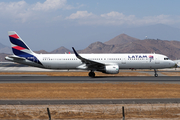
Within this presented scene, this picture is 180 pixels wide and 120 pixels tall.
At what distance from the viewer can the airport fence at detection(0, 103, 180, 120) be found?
14.7 m

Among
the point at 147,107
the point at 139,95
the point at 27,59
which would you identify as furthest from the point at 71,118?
the point at 27,59

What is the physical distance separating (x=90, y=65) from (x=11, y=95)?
2007cm

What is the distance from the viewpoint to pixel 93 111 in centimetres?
1606

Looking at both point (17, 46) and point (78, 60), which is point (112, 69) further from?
point (17, 46)

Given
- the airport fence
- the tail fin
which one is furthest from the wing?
the airport fence

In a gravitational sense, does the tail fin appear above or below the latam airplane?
above

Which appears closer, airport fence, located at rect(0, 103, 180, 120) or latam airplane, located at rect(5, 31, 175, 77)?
airport fence, located at rect(0, 103, 180, 120)

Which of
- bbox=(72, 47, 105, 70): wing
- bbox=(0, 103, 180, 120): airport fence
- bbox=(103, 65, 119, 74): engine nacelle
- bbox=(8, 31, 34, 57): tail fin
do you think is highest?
bbox=(8, 31, 34, 57): tail fin

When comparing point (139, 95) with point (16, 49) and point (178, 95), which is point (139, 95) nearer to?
point (178, 95)

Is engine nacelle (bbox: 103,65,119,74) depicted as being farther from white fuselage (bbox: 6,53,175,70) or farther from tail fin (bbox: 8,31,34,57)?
tail fin (bbox: 8,31,34,57)

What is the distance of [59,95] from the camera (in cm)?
2325

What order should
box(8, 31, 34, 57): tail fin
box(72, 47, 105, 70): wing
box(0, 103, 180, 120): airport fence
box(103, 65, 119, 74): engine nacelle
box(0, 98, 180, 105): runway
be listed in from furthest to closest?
box(8, 31, 34, 57): tail fin
box(72, 47, 105, 70): wing
box(103, 65, 119, 74): engine nacelle
box(0, 98, 180, 105): runway
box(0, 103, 180, 120): airport fence

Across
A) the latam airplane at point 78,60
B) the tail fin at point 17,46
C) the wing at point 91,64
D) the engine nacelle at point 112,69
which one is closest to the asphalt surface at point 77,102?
the engine nacelle at point 112,69

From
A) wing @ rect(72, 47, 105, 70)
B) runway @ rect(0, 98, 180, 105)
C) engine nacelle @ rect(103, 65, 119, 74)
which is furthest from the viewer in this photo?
wing @ rect(72, 47, 105, 70)
